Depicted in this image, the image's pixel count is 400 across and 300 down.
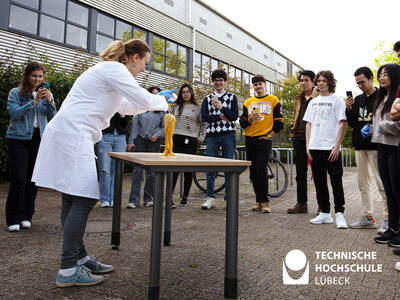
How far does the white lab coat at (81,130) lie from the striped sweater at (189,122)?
11.1 ft

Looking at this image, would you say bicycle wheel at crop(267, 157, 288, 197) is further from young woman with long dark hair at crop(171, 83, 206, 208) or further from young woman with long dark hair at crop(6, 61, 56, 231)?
young woman with long dark hair at crop(6, 61, 56, 231)

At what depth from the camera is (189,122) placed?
19.7ft

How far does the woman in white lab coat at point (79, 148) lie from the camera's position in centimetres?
242

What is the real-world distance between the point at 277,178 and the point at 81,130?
5.91 meters

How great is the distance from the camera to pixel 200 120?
6172 millimetres

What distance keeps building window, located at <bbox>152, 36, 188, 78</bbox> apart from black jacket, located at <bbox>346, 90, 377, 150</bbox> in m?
15.2

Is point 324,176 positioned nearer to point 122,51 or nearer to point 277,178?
point 277,178

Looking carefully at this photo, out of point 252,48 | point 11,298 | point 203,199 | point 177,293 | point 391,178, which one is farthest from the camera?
point 252,48

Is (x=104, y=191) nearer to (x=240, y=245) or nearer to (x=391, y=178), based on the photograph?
(x=240, y=245)

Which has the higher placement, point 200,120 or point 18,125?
point 200,120

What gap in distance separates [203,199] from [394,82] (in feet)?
13.7

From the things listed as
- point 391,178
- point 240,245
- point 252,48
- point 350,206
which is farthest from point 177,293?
point 252,48

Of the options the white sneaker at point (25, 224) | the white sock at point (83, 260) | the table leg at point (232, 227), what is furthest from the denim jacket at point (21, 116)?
the table leg at point (232, 227)

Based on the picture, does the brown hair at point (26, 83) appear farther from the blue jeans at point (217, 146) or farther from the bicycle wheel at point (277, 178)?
the bicycle wheel at point (277, 178)
